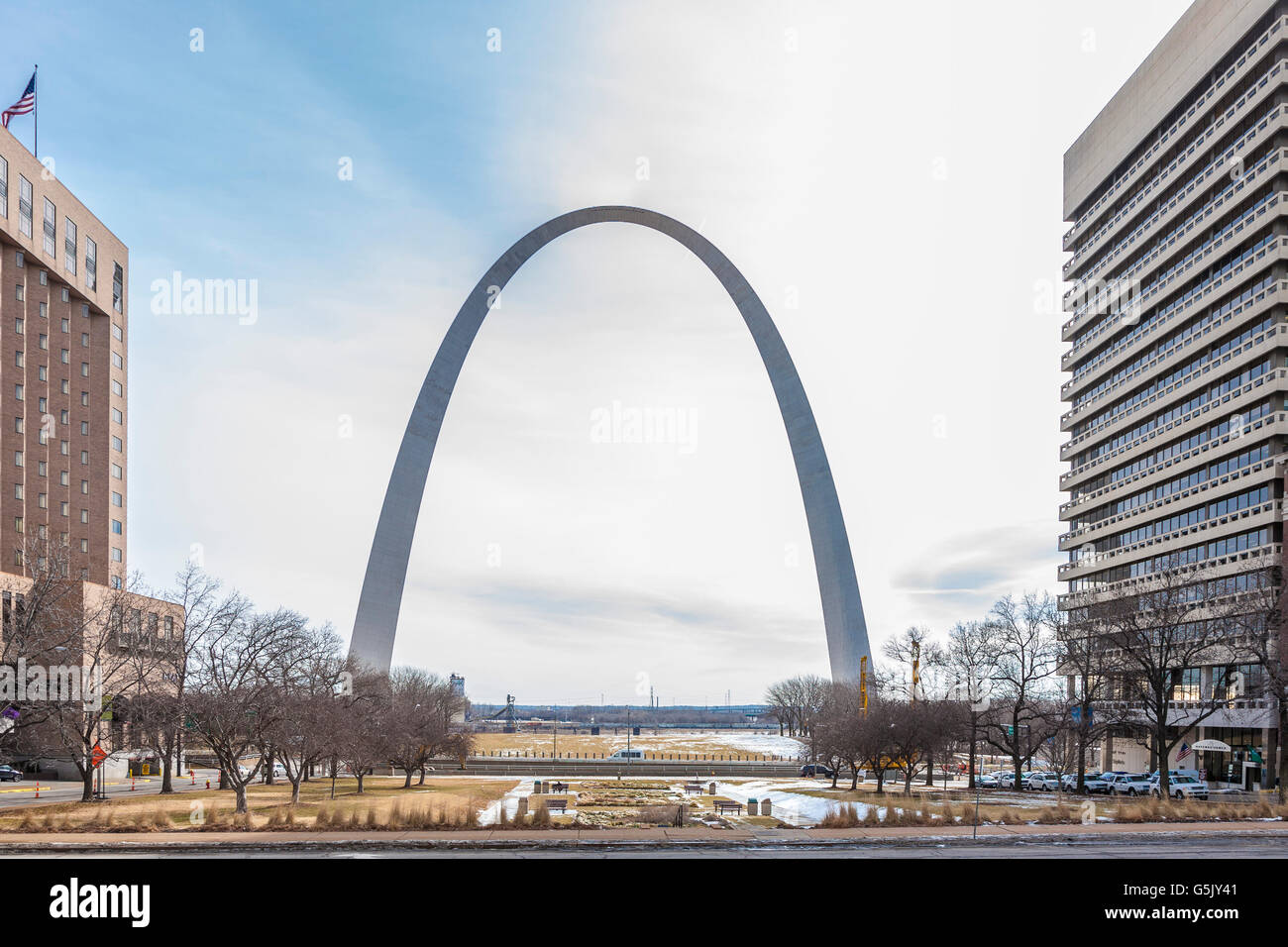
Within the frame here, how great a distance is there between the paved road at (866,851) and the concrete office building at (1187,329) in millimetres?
32312

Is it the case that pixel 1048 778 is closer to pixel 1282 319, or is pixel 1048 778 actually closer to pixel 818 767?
pixel 818 767

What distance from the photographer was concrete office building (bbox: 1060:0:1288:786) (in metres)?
65.9

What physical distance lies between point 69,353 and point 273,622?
168ft

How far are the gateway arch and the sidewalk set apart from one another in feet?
136

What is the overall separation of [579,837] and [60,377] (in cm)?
8273

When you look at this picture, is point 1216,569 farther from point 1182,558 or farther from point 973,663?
point 973,663

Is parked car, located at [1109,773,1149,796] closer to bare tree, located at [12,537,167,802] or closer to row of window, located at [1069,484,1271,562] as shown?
row of window, located at [1069,484,1271,562]

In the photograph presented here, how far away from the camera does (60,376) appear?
90438mm

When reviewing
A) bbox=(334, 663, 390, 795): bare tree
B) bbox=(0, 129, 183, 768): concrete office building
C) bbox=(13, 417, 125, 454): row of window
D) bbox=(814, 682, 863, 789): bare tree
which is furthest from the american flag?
bbox=(814, 682, 863, 789): bare tree

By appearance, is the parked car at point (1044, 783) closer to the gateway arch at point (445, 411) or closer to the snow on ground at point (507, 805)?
the gateway arch at point (445, 411)

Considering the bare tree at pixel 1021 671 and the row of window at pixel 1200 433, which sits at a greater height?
the row of window at pixel 1200 433

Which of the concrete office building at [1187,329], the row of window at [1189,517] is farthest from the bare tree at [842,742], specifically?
the row of window at [1189,517]

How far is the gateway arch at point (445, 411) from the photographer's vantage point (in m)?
71.8
